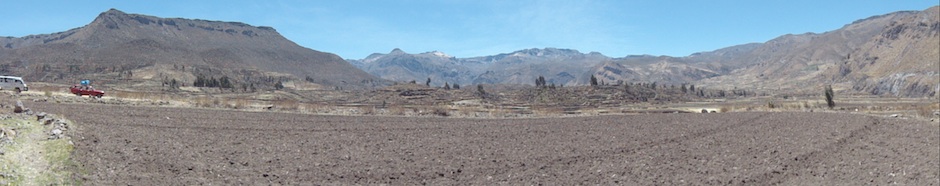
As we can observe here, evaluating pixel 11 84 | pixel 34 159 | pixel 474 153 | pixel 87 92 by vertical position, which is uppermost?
pixel 11 84

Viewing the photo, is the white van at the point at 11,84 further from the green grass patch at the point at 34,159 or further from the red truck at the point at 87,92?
the green grass patch at the point at 34,159

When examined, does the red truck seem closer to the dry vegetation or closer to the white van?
the dry vegetation

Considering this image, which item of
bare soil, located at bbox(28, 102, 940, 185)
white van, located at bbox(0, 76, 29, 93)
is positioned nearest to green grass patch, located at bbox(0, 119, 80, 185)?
bare soil, located at bbox(28, 102, 940, 185)

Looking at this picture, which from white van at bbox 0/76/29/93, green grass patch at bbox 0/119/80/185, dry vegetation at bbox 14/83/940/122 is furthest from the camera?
dry vegetation at bbox 14/83/940/122

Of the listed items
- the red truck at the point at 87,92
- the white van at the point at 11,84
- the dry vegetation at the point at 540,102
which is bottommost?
the dry vegetation at the point at 540,102

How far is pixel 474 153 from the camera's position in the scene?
67.7 feet

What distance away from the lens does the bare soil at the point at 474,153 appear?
15844 millimetres

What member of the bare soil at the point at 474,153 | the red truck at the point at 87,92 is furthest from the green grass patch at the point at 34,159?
the red truck at the point at 87,92

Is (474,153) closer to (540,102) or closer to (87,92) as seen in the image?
(87,92)

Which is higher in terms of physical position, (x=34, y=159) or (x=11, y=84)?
(x=11, y=84)

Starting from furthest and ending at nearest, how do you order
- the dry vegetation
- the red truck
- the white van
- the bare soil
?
the dry vegetation
the red truck
the white van
the bare soil

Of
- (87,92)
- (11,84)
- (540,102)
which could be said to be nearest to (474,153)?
(87,92)

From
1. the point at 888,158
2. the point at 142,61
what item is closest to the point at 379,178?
the point at 888,158

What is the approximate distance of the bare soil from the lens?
52.0ft
